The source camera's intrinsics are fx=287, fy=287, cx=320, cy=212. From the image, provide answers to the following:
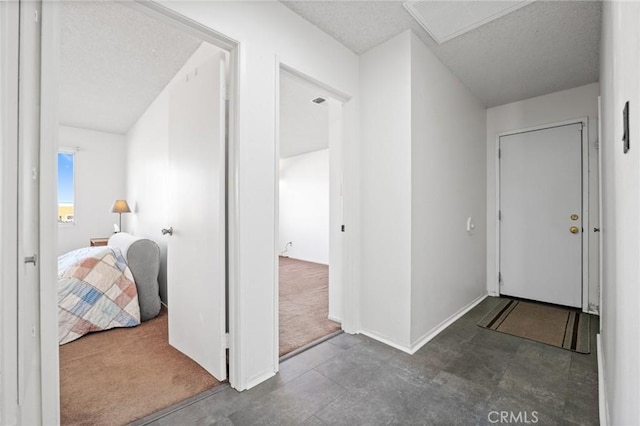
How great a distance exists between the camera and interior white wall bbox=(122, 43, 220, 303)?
3.33 meters

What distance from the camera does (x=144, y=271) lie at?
2.92 metres

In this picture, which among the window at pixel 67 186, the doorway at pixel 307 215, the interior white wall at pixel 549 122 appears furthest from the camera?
the window at pixel 67 186

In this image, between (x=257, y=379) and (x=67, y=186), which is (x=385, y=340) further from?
(x=67, y=186)

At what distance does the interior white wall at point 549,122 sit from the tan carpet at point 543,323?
0.36 m

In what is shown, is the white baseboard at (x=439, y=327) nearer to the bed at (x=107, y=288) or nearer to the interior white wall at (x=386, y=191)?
the interior white wall at (x=386, y=191)

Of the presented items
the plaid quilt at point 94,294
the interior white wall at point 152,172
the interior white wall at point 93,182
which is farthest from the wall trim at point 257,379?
the interior white wall at point 93,182

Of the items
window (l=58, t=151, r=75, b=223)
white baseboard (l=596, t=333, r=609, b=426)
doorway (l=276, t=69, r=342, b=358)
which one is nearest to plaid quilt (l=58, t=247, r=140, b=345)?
doorway (l=276, t=69, r=342, b=358)

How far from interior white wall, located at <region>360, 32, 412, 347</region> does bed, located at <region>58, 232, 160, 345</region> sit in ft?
7.05

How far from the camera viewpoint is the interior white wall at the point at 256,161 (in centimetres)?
169

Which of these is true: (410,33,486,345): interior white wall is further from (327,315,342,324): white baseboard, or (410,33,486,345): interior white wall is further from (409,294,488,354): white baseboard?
(327,315,342,324): white baseboard

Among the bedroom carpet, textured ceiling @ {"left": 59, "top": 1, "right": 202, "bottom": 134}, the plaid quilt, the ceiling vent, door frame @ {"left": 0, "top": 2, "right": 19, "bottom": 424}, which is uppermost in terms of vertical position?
textured ceiling @ {"left": 59, "top": 1, "right": 202, "bottom": 134}

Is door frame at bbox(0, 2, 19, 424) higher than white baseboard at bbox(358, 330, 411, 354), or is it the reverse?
door frame at bbox(0, 2, 19, 424)

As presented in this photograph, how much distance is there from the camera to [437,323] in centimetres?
252

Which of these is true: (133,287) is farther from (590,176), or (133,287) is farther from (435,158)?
(590,176)
